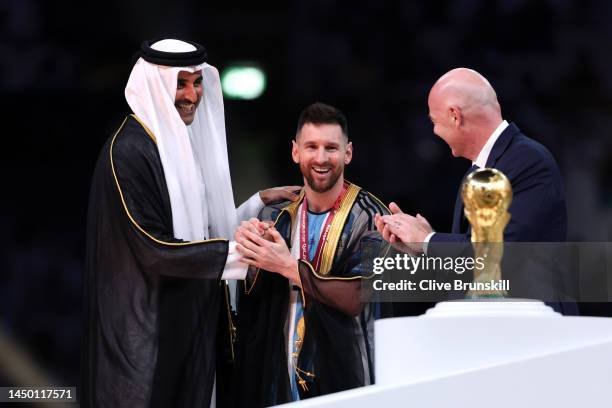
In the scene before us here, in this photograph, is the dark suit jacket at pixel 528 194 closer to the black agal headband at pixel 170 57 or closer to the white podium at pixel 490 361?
the white podium at pixel 490 361

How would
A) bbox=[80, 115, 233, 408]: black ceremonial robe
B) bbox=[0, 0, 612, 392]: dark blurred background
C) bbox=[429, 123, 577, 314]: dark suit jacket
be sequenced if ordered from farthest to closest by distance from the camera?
bbox=[0, 0, 612, 392]: dark blurred background < bbox=[80, 115, 233, 408]: black ceremonial robe < bbox=[429, 123, 577, 314]: dark suit jacket

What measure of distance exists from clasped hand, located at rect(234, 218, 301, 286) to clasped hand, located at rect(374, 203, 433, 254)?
34cm

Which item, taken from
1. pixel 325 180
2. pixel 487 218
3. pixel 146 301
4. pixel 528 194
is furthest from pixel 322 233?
pixel 487 218

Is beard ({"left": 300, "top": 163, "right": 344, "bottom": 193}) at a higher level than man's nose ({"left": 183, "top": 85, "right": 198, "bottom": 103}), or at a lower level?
lower

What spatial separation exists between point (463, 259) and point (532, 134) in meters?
2.68

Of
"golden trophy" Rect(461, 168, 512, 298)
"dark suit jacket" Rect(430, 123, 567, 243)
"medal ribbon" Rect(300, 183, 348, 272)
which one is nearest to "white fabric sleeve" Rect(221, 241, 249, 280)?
"medal ribbon" Rect(300, 183, 348, 272)

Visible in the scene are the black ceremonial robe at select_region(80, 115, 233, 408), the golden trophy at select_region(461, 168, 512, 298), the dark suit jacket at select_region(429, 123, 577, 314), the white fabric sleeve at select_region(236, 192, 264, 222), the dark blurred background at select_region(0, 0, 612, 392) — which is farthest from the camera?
the dark blurred background at select_region(0, 0, 612, 392)

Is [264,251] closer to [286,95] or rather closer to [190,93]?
[190,93]

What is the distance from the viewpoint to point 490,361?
3627mm

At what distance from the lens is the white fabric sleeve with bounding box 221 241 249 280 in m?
5.06

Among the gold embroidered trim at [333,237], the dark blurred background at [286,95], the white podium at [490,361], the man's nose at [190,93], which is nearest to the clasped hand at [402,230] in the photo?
the gold embroidered trim at [333,237]

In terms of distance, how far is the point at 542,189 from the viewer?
489cm

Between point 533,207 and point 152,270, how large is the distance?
1.31 meters

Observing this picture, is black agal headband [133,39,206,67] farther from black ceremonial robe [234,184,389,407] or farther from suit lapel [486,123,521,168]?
suit lapel [486,123,521,168]
